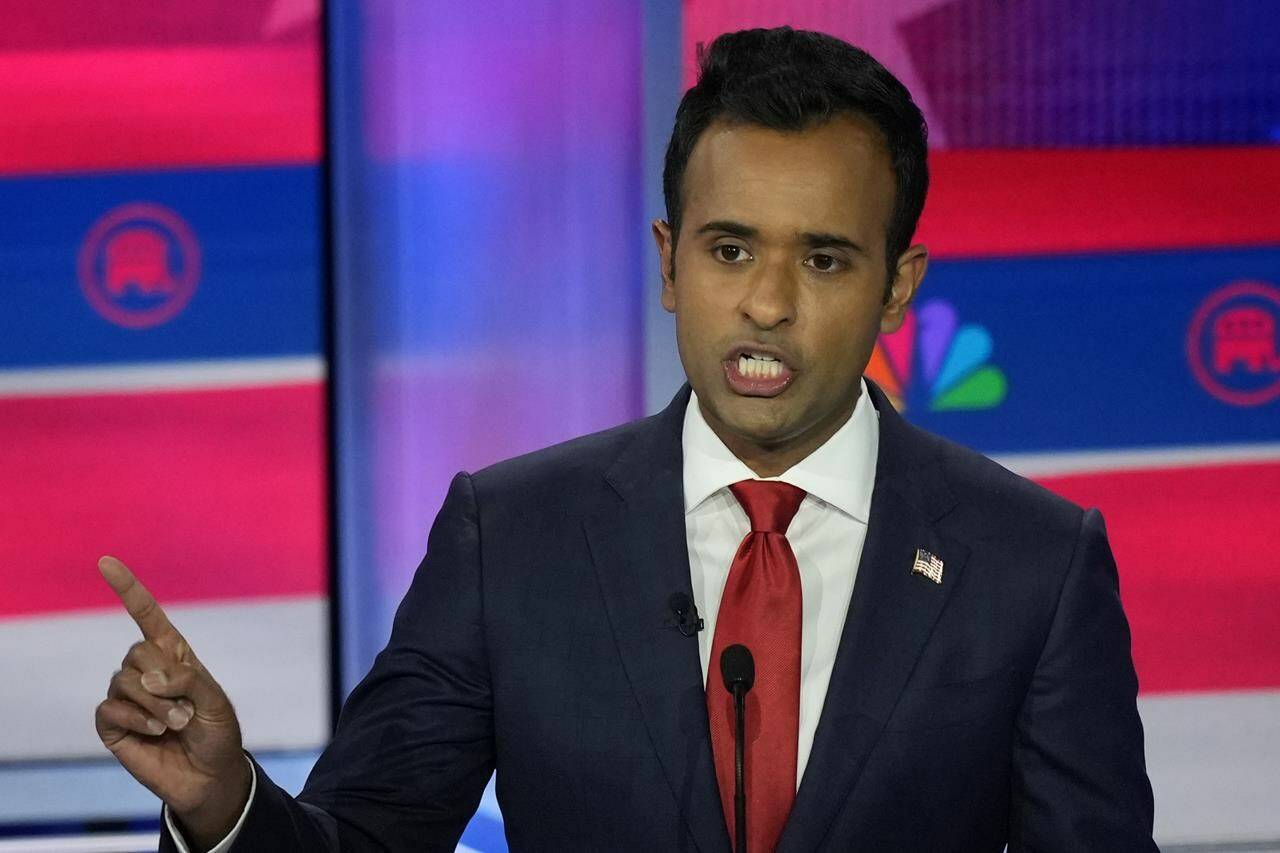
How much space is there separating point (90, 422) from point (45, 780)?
0.69 m

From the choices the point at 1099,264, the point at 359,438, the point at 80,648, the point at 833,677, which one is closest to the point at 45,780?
the point at 80,648

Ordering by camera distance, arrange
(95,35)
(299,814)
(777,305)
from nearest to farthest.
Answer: (299,814) → (777,305) → (95,35)

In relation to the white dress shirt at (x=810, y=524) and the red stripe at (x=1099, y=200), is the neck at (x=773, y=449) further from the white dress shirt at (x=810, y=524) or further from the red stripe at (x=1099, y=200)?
the red stripe at (x=1099, y=200)

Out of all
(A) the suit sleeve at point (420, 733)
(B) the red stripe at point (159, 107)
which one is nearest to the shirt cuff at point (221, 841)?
(A) the suit sleeve at point (420, 733)

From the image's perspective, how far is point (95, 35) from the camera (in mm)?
3029

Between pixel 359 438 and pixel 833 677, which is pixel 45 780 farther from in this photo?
pixel 833 677

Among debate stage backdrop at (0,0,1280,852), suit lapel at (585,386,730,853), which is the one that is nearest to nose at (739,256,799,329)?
suit lapel at (585,386,730,853)

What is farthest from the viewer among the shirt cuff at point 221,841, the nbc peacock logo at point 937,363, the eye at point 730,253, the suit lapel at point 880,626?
the nbc peacock logo at point 937,363

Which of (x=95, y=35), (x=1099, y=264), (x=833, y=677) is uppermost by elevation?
(x=95, y=35)

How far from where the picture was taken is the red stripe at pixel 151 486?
3061 millimetres

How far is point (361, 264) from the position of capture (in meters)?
3.07

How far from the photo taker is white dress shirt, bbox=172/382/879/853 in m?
1.76

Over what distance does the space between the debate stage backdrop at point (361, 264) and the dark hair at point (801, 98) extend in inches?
47.4

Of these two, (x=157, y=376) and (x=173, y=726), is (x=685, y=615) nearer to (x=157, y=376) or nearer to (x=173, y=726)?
(x=173, y=726)
